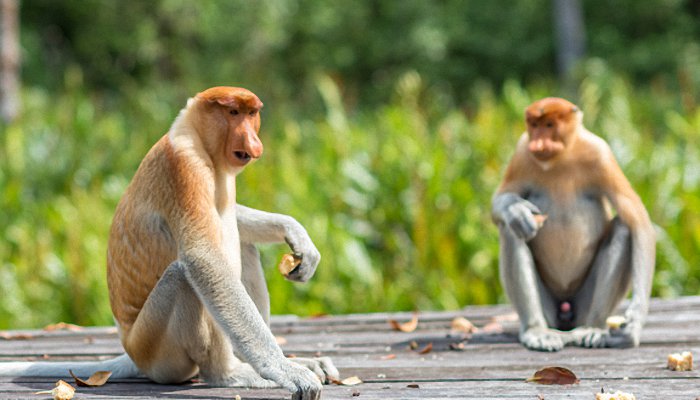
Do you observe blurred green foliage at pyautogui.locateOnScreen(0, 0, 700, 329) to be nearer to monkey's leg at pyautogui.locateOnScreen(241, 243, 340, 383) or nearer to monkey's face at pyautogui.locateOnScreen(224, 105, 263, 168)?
monkey's leg at pyautogui.locateOnScreen(241, 243, 340, 383)

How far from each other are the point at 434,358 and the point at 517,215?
608 mm

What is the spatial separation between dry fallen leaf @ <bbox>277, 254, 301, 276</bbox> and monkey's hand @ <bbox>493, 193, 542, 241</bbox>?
37.2 inches

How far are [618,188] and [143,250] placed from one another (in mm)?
1846

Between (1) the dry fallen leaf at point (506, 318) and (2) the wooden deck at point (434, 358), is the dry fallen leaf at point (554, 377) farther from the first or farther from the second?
(1) the dry fallen leaf at point (506, 318)

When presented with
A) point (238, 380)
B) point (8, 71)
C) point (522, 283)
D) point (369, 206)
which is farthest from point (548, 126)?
point (8, 71)

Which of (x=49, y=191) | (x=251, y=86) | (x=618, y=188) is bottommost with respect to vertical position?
(x=618, y=188)

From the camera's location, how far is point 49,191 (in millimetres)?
7656

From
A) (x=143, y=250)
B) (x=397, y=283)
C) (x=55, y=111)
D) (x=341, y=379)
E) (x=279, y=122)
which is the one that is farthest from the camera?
(x=55, y=111)

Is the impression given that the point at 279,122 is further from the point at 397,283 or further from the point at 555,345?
the point at 555,345

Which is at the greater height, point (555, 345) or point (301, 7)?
point (301, 7)

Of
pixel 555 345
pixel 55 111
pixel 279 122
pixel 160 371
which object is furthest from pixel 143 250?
pixel 55 111

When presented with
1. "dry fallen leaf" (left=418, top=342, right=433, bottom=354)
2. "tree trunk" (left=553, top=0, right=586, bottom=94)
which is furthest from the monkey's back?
"tree trunk" (left=553, top=0, right=586, bottom=94)

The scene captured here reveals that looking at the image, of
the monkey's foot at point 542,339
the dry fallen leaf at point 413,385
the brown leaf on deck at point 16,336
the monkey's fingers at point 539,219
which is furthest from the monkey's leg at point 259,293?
the brown leaf on deck at point 16,336

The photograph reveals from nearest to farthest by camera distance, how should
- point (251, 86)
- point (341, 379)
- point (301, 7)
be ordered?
point (341, 379) → point (251, 86) → point (301, 7)
